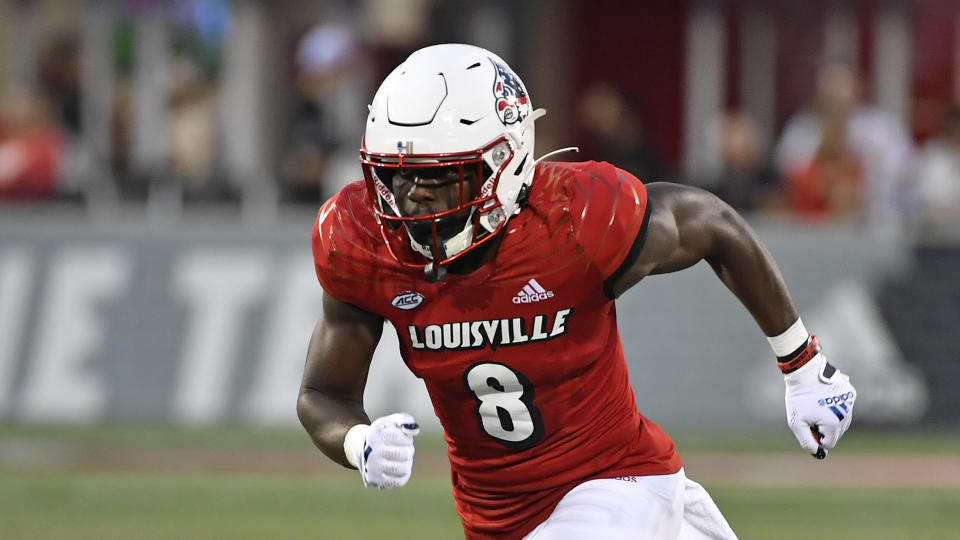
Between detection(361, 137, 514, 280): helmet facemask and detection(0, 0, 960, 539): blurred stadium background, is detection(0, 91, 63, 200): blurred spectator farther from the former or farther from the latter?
detection(361, 137, 514, 280): helmet facemask

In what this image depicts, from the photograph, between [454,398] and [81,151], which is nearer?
[454,398]

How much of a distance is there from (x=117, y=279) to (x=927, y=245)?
5891mm

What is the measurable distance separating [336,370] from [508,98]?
3.11 ft

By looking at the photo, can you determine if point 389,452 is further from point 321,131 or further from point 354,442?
point 321,131

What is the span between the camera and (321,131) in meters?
13.1

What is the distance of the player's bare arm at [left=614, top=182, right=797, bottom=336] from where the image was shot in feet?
15.7

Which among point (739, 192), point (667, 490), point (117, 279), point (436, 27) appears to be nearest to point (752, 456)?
point (739, 192)

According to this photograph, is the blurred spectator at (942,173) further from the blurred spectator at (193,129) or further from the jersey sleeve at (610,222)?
the jersey sleeve at (610,222)

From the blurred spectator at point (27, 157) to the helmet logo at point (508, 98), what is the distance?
8.83 m

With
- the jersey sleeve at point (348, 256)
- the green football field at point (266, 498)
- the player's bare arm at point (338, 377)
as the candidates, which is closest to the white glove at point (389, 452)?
the player's bare arm at point (338, 377)

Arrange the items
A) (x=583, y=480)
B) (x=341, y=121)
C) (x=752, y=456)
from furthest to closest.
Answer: (x=341, y=121) < (x=752, y=456) < (x=583, y=480)

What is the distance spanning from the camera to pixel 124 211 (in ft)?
41.6

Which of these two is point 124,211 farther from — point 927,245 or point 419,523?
point 927,245

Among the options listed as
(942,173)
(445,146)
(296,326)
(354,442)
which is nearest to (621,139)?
(942,173)
